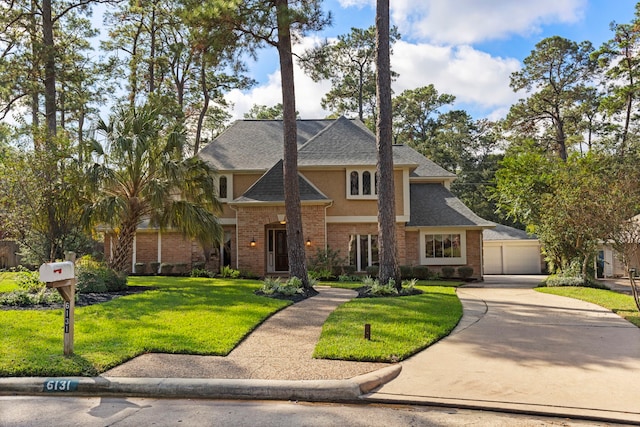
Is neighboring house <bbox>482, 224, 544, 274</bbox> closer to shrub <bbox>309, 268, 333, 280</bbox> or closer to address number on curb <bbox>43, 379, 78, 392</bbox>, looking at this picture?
shrub <bbox>309, 268, 333, 280</bbox>

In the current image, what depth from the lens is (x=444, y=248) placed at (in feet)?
72.3

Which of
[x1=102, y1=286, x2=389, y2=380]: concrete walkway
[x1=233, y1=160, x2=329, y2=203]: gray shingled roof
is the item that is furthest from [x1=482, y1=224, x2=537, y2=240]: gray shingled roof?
[x1=102, y1=286, x2=389, y2=380]: concrete walkway

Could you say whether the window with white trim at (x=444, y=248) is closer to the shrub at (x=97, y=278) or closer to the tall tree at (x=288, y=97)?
the tall tree at (x=288, y=97)

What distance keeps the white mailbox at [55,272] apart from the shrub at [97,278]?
6685 millimetres

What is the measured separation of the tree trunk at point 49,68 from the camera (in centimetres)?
1953

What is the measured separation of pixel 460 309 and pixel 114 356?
755 centimetres

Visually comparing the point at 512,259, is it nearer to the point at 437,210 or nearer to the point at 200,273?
the point at 437,210

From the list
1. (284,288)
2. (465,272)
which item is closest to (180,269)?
(284,288)

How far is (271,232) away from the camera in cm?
2284

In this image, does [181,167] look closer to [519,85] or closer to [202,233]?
[202,233]

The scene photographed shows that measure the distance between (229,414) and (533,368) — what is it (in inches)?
160

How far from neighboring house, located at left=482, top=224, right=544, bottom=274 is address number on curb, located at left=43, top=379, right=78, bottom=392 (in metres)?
28.9

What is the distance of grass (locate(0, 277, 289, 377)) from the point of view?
625cm

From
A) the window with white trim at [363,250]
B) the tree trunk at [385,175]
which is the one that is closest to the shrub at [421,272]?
the window with white trim at [363,250]
